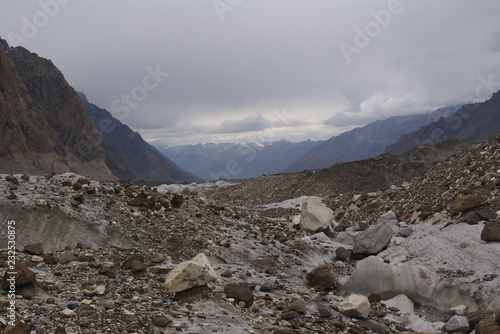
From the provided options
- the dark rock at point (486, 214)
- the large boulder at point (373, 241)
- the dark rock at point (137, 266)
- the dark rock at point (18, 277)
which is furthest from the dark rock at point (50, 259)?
the dark rock at point (486, 214)

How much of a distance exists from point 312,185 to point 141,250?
2611cm

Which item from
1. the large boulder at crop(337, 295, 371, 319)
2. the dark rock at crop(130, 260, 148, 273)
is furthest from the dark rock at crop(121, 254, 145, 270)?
the large boulder at crop(337, 295, 371, 319)

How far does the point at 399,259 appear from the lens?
10227mm

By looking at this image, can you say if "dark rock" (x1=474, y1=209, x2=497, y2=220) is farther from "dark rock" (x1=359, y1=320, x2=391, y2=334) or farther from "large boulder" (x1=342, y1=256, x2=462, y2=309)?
"dark rock" (x1=359, y1=320, x2=391, y2=334)

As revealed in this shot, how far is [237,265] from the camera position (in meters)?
9.48

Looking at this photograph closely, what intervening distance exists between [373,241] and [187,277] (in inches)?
260

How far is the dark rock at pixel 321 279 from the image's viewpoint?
9.10 meters

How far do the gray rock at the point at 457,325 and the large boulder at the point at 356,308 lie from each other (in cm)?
136

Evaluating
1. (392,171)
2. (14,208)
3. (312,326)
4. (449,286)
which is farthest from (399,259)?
(392,171)

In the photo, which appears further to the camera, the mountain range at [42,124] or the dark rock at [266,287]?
the mountain range at [42,124]

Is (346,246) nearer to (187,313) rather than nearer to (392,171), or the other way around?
(187,313)

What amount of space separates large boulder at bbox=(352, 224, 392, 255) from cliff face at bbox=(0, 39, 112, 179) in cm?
7835

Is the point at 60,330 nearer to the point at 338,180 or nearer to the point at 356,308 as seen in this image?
the point at 356,308

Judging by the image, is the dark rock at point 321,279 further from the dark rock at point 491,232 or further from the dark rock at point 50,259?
the dark rock at point 50,259
